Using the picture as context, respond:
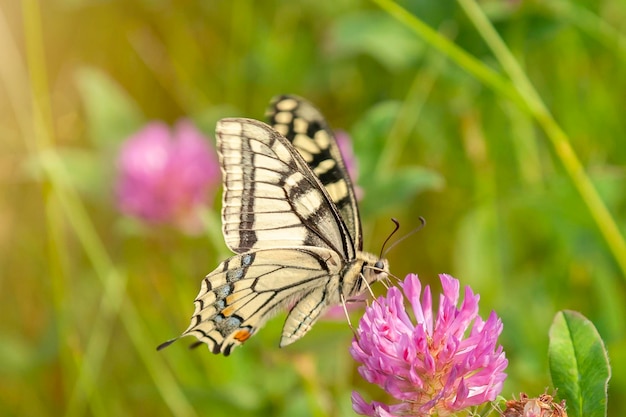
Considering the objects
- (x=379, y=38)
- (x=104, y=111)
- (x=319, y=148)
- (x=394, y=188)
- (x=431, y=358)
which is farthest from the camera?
(x=104, y=111)

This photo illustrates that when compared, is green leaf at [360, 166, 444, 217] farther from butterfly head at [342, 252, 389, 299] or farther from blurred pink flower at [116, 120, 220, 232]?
blurred pink flower at [116, 120, 220, 232]

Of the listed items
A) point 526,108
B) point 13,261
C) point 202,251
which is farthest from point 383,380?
point 13,261

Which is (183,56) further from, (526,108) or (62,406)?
(526,108)

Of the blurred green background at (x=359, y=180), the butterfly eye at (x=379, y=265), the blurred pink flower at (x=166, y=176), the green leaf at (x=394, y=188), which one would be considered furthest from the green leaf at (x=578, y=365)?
the blurred pink flower at (x=166, y=176)

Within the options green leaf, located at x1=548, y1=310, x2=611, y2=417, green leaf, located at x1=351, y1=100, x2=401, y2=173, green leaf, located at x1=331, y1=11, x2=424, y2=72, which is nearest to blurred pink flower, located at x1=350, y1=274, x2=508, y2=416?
green leaf, located at x1=548, y1=310, x2=611, y2=417

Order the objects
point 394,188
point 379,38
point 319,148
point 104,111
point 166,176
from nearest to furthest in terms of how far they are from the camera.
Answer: point 319,148 → point 394,188 → point 379,38 → point 166,176 → point 104,111

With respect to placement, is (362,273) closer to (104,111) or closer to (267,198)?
(267,198)

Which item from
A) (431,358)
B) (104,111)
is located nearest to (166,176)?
(104,111)
